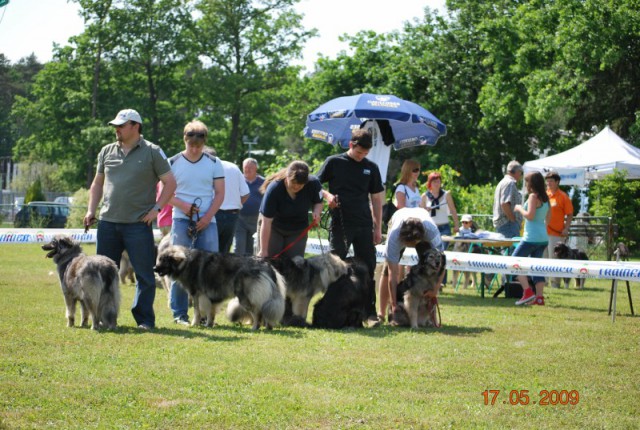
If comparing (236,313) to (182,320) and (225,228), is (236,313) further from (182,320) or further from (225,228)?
(225,228)

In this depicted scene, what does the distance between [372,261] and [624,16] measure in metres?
19.2

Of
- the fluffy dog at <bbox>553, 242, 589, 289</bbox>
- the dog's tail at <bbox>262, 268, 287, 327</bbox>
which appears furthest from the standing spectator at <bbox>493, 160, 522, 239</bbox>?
the dog's tail at <bbox>262, 268, 287, 327</bbox>

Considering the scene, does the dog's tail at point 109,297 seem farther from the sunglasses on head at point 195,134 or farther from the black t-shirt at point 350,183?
the black t-shirt at point 350,183

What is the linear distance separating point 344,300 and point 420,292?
846 millimetres

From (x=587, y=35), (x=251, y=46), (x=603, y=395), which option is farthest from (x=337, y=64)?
(x=603, y=395)

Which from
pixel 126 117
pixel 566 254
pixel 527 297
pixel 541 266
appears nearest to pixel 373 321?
pixel 541 266

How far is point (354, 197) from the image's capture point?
873cm

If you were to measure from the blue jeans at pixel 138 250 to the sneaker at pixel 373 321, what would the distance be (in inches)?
91.7

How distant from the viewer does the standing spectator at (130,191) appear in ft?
25.6

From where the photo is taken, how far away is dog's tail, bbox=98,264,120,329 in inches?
A: 305

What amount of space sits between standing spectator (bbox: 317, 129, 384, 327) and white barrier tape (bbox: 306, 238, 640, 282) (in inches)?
60.1

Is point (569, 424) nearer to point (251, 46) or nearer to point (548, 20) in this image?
point (548, 20)

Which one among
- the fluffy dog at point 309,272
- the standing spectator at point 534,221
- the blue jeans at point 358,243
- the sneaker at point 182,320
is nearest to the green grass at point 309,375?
the sneaker at point 182,320

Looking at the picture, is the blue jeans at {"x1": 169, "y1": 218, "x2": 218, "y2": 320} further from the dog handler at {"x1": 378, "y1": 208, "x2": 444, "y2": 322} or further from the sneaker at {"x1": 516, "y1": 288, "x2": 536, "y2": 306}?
the sneaker at {"x1": 516, "y1": 288, "x2": 536, "y2": 306}
